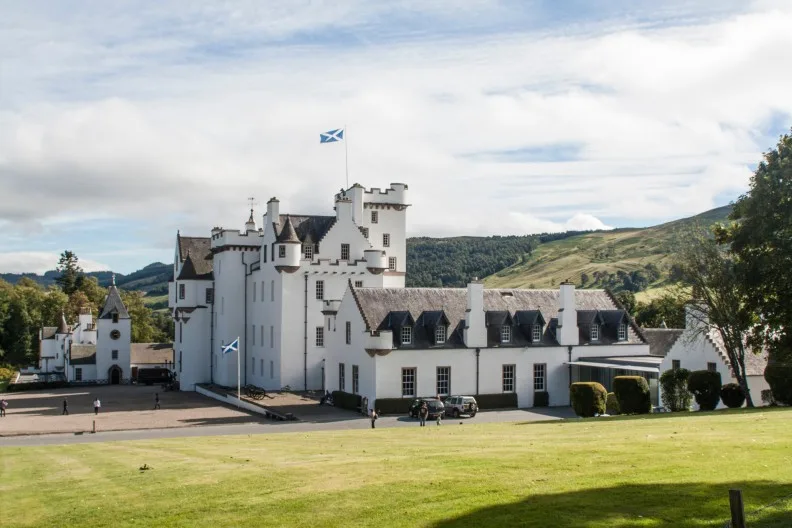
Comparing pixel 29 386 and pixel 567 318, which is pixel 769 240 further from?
pixel 29 386

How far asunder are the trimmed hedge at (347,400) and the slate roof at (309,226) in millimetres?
15365

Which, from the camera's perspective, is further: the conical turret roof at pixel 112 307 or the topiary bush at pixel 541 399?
the conical turret roof at pixel 112 307

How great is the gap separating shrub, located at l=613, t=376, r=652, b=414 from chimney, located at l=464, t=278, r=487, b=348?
448 inches

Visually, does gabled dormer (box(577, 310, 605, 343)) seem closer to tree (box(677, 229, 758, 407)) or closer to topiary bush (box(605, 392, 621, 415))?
topiary bush (box(605, 392, 621, 415))

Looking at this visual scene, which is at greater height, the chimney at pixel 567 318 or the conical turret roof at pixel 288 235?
the conical turret roof at pixel 288 235

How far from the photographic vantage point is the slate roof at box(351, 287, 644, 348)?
52.2 m

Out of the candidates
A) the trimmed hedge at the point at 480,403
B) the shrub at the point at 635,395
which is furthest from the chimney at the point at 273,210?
the shrub at the point at 635,395

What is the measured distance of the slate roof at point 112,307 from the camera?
92.9 metres

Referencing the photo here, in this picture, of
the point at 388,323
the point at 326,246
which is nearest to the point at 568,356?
the point at 388,323

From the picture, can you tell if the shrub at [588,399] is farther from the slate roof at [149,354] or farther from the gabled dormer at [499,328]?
the slate roof at [149,354]

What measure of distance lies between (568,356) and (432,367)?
10362mm

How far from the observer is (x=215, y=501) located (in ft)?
57.6

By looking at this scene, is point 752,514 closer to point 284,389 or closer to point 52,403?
point 284,389

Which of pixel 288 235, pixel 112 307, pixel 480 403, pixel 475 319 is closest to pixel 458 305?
pixel 475 319
